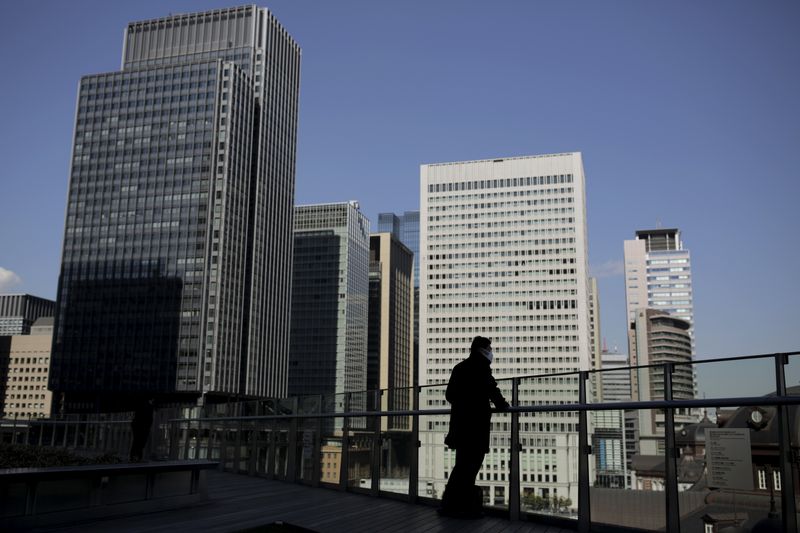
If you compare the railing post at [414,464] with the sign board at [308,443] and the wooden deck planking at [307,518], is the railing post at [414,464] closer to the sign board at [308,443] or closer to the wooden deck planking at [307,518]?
the wooden deck planking at [307,518]

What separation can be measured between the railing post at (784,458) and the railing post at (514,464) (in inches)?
127

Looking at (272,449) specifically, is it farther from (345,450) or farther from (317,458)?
(345,450)

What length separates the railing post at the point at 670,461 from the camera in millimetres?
6898

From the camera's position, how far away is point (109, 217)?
112562 mm

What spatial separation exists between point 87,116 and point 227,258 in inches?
1279

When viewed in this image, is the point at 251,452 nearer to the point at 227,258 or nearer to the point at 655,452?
the point at 655,452

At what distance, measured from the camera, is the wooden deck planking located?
8070mm

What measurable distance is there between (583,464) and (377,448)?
4.43m

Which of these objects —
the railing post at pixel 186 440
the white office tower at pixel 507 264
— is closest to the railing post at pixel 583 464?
the railing post at pixel 186 440

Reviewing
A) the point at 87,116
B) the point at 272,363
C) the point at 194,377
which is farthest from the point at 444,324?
the point at 87,116

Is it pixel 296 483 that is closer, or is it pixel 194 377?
pixel 296 483

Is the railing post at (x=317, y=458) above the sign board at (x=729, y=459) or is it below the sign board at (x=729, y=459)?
below

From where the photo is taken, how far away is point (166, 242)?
11019 centimetres

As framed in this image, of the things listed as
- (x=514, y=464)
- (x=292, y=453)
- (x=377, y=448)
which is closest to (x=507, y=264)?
(x=292, y=453)
